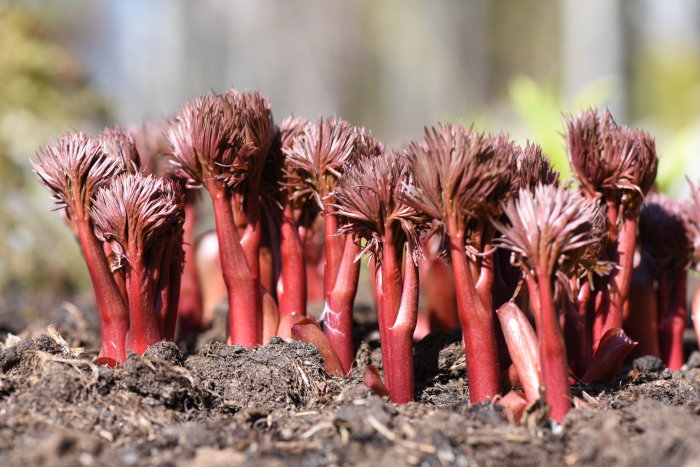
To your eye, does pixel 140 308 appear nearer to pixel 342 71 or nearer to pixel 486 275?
pixel 486 275

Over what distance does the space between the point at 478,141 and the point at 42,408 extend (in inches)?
60.9

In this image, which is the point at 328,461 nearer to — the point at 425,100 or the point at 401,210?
the point at 401,210

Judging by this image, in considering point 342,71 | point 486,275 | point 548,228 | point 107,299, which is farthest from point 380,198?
point 342,71

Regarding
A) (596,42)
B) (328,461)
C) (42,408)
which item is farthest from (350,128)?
(596,42)

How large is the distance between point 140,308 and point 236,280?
37 centimetres

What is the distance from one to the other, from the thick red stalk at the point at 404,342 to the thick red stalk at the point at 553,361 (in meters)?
0.43

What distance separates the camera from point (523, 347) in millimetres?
2131

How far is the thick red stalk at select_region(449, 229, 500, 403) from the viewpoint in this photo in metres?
2.14

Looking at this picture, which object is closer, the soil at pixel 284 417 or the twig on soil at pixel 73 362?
the soil at pixel 284 417

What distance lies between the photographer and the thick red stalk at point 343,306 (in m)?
2.50

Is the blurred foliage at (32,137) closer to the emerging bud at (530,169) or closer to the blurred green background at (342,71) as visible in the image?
the blurred green background at (342,71)

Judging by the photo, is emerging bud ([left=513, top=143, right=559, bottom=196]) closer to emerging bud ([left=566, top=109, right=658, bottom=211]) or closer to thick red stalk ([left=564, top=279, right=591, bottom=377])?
emerging bud ([left=566, top=109, right=658, bottom=211])

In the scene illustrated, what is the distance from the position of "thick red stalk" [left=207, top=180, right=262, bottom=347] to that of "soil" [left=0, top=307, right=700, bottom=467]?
0.48ft

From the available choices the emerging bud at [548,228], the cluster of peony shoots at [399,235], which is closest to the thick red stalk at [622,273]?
the cluster of peony shoots at [399,235]
